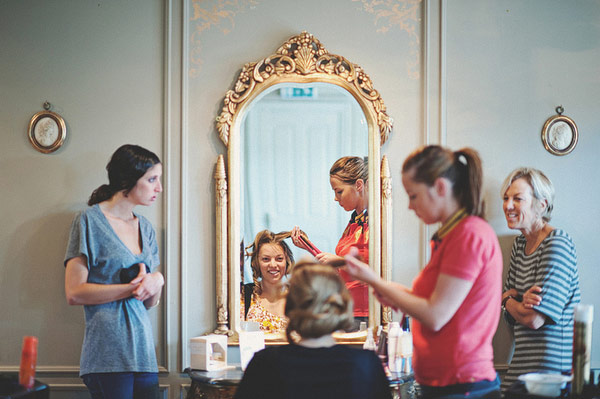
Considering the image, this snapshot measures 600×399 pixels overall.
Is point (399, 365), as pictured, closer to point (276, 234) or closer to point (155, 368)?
point (276, 234)

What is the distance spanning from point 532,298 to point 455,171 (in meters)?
1.19

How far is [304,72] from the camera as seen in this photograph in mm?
3025

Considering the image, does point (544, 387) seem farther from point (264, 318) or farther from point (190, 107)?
point (190, 107)

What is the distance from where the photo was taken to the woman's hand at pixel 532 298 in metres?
2.72

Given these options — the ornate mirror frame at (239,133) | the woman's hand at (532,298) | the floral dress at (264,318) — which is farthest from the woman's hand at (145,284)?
the woman's hand at (532,298)

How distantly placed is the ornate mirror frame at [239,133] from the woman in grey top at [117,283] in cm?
39

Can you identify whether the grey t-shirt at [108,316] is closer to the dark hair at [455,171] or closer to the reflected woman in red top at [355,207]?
the reflected woman in red top at [355,207]

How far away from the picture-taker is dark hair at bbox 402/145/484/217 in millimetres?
1799

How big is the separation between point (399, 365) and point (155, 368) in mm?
1041

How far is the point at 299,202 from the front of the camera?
3.00 meters

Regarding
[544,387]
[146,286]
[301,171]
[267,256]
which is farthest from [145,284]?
[544,387]

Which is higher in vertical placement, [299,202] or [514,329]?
[299,202]

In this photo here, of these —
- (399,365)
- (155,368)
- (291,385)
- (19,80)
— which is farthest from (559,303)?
(19,80)

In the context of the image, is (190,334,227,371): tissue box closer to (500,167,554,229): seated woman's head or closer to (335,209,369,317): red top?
(335,209,369,317): red top
